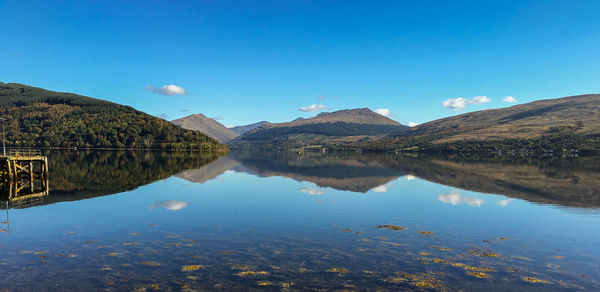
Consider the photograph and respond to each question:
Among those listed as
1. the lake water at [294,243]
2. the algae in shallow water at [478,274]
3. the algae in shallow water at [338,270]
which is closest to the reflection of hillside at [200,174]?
the lake water at [294,243]

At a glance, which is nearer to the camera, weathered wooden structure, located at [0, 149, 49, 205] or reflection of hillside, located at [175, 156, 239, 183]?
weathered wooden structure, located at [0, 149, 49, 205]

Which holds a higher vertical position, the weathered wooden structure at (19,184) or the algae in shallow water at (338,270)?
the weathered wooden structure at (19,184)

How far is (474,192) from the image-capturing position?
6178cm

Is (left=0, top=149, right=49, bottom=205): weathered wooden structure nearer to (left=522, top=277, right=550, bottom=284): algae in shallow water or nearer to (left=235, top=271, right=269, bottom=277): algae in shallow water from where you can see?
(left=235, top=271, right=269, bottom=277): algae in shallow water

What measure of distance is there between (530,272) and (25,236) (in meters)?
39.4

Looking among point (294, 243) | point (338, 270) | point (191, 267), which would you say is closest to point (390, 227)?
point (294, 243)

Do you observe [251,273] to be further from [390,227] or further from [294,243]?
[390,227]

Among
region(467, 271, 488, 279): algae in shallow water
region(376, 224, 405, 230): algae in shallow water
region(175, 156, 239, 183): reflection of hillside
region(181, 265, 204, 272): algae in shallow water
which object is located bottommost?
region(376, 224, 405, 230): algae in shallow water

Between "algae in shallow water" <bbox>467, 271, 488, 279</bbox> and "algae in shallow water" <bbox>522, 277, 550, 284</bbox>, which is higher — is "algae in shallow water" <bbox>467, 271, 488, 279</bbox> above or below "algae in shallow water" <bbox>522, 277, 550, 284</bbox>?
above

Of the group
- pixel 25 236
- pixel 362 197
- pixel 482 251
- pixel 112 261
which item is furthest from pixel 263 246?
pixel 362 197

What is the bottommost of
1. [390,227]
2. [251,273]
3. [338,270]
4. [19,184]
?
[390,227]

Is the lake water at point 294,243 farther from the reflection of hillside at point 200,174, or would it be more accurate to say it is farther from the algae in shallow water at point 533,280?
the reflection of hillside at point 200,174

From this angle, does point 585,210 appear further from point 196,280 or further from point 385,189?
point 196,280

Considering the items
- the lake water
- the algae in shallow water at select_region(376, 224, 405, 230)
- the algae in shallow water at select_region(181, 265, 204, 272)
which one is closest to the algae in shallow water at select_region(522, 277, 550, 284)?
the lake water
